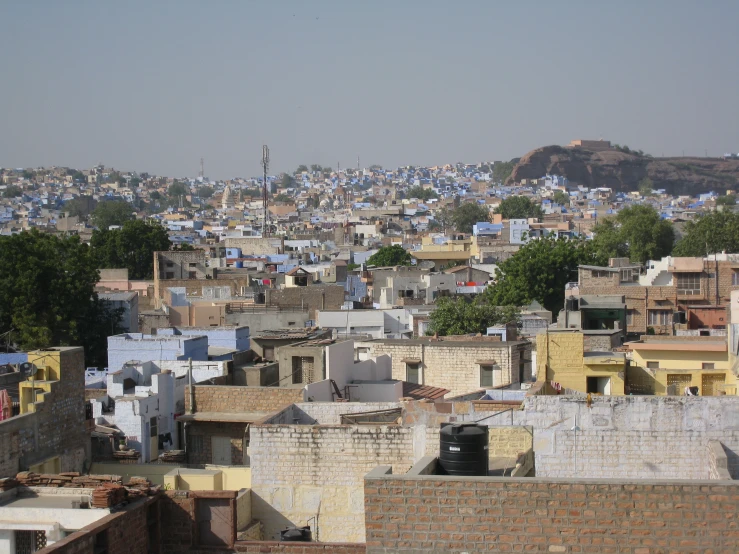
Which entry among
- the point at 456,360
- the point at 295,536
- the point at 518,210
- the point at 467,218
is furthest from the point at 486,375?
the point at 518,210

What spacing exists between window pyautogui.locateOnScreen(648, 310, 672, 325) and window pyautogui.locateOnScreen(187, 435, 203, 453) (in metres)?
18.7

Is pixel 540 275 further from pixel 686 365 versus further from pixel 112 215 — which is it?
pixel 112 215

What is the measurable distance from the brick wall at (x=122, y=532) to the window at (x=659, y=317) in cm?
2380

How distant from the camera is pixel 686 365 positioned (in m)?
16.5

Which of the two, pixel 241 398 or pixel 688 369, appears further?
pixel 688 369

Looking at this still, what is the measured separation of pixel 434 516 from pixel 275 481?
378 centimetres

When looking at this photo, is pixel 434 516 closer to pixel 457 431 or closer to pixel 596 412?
pixel 457 431

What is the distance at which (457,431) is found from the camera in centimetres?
771

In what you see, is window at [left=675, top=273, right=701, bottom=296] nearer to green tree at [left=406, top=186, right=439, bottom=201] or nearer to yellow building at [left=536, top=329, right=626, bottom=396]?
yellow building at [left=536, top=329, right=626, bottom=396]

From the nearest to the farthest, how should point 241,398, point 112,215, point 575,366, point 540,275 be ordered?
point 241,398, point 575,366, point 540,275, point 112,215

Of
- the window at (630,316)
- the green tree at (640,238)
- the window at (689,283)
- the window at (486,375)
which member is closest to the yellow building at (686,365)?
the window at (486,375)

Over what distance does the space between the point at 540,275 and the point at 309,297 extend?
35.4 ft

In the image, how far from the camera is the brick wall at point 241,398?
14.0m

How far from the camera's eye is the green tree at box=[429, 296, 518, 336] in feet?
85.8
